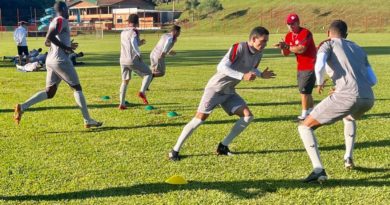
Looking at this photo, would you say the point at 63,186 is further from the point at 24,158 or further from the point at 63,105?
the point at 63,105

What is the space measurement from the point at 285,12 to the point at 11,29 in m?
45.7

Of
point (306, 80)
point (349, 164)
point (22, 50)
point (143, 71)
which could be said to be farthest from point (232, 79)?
point (22, 50)

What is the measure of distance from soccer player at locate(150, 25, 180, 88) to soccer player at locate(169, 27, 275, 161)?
174 inches

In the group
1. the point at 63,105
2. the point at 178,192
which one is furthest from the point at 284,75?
the point at 178,192

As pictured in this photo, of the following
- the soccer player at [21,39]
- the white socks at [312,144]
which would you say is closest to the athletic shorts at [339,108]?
the white socks at [312,144]

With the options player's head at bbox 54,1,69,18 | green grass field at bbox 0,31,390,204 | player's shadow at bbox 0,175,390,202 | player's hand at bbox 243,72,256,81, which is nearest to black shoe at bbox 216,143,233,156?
green grass field at bbox 0,31,390,204

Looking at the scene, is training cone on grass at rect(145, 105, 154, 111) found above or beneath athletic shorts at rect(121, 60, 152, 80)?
beneath

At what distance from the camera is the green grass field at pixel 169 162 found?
509 cm

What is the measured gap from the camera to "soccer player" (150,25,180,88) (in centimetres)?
1051

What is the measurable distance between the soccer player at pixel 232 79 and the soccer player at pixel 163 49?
174 inches

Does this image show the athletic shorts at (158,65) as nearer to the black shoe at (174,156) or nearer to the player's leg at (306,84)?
the player's leg at (306,84)

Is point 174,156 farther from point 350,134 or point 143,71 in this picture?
point 143,71

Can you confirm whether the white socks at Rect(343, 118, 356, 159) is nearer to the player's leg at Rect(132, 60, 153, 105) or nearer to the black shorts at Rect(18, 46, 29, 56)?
the player's leg at Rect(132, 60, 153, 105)

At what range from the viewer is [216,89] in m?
6.19
